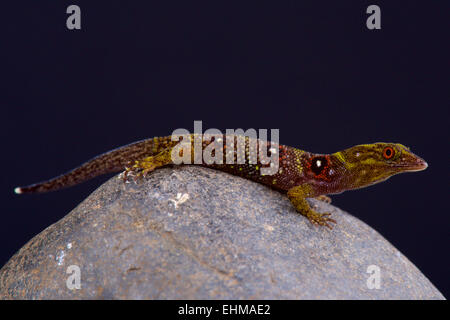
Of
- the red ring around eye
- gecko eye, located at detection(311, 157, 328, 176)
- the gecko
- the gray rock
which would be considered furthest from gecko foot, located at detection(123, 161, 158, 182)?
the red ring around eye

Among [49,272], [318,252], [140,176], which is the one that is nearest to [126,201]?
[140,176]

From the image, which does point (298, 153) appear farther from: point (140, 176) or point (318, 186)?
point (140, 176)

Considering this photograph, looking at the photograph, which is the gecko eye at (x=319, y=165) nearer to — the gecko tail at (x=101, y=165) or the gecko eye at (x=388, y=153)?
the gecko eye at (x=388, y=153)

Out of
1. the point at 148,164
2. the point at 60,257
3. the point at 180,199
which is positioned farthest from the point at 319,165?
the point at 60,257

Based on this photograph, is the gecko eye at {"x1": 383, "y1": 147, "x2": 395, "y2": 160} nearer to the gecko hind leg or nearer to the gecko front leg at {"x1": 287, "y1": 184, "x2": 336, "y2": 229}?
the gecko front leg at {"x1": 287, "y1": 184, "x2": 336, "y2": 229}

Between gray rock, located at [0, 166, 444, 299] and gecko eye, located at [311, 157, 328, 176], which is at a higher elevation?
gecko eye, located at [311, 157, 328, 176]

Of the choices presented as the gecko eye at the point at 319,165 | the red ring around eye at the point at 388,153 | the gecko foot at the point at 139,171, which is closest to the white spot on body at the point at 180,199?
the gecko foot at the point at 139,171
